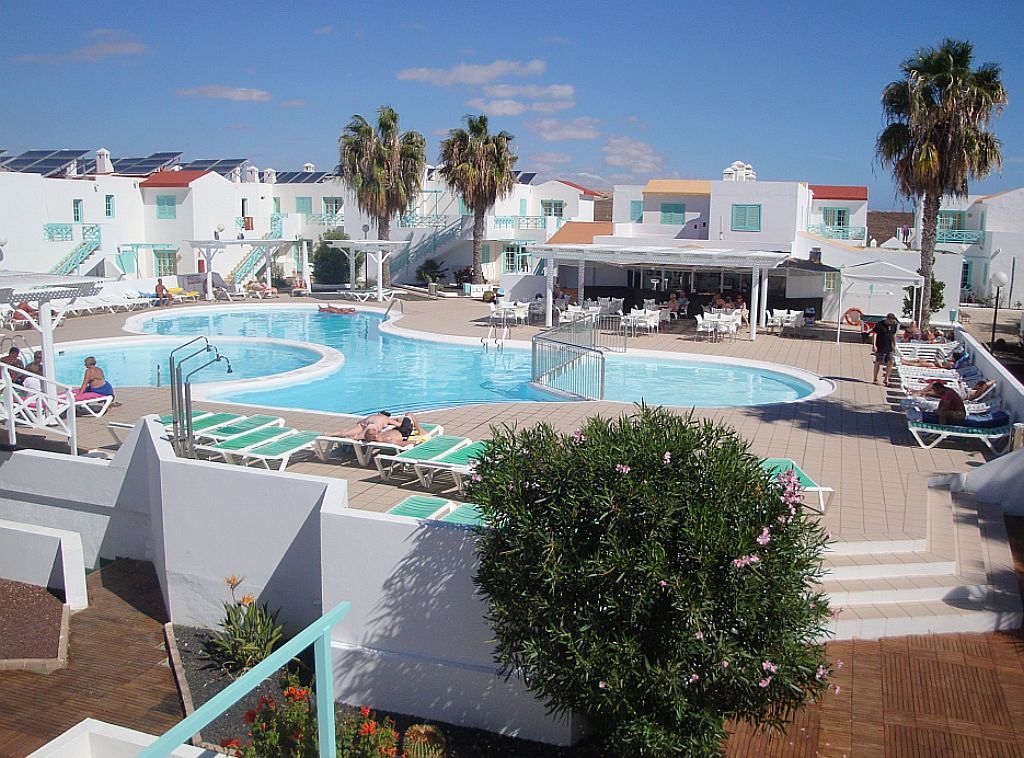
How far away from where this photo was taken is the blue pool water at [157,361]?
20750mm

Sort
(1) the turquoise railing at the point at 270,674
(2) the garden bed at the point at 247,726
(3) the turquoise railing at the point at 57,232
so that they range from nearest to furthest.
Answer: (1) the turquoise railing at the point at 270,674 → (2) the garden bed at the point at 247,726 → (3) the turquoise railing at the point at 57,232

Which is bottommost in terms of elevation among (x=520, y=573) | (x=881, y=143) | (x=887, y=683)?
(x=887, y=683)

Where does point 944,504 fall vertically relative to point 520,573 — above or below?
below

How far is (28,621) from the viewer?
9.20 meters

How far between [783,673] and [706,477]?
1200mm

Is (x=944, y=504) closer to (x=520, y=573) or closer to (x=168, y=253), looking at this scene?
(x=520, y=573)

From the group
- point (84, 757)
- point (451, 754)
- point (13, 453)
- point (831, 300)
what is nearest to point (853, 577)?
point (451, 754)

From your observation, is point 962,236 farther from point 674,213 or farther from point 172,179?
point 172,179

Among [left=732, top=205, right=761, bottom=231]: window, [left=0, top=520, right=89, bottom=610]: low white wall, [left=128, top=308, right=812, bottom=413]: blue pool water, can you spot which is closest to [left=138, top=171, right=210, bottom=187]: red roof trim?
[left=128, top=308, right=812, bottom=413]: blue pool water

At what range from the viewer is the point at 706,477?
543cm

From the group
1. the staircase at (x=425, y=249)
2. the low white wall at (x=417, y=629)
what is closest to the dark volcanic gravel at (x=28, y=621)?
the low white wall at (x=417, y=629)

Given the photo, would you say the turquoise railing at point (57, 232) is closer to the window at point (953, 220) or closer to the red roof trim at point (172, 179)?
the red roof trim at point (172, 179)

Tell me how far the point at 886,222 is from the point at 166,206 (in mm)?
46099

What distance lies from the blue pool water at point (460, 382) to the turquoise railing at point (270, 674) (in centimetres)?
1049
